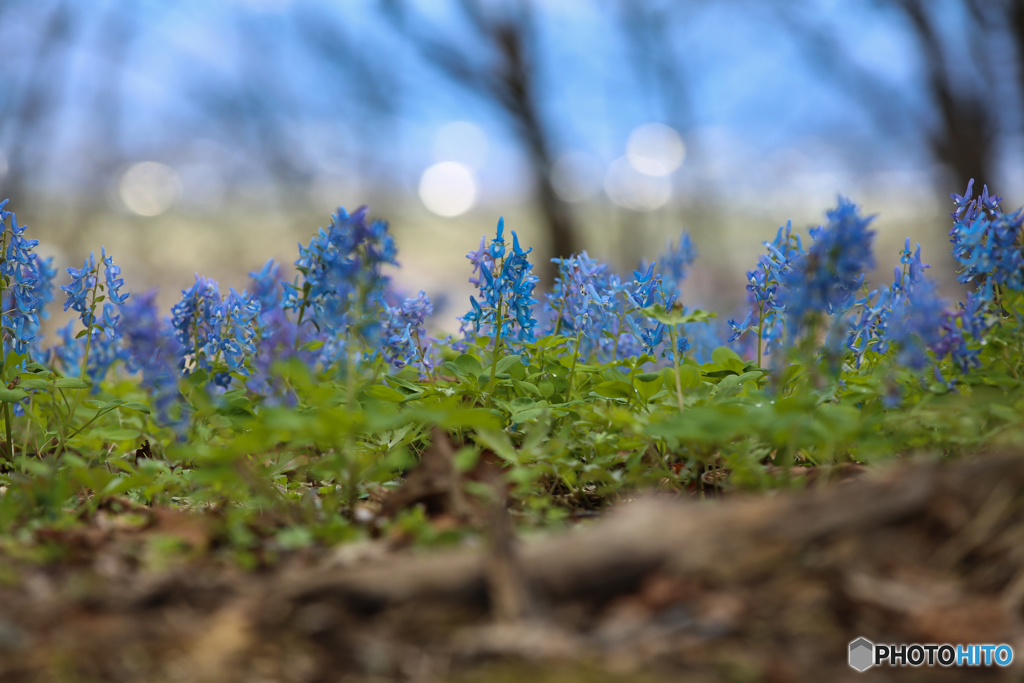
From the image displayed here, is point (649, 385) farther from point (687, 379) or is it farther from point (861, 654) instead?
point (861, 654)

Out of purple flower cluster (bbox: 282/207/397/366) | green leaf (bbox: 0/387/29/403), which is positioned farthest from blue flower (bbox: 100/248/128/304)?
purple flower cluster (bbox: 282/207/397/366)

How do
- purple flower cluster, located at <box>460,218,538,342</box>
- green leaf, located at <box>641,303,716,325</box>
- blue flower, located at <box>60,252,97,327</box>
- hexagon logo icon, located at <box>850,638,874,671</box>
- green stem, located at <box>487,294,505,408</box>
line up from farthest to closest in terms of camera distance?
blue flower, located at <box>60,252,97,327</box> → purple flower cluster, located at <box>460,218,538,342</box> → green stem, located at <box>487,294,505,408</box> → green leaf, located at <box>641,303,716,325</box> → hexagon logo icon, located at <box>850,638,874,671</box>

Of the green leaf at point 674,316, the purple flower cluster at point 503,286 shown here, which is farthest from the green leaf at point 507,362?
the green leaf at point 674,316

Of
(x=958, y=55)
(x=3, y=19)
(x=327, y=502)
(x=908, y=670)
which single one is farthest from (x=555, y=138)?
(x=908, y=670)

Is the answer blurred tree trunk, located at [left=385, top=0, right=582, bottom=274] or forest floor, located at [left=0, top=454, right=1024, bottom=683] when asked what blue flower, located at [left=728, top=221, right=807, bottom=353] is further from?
blurred tree trunk, located at [left=385, top=0, right=582, bottom=274]

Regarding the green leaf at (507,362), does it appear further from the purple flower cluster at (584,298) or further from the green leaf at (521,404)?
the purple flower cluster at (584,298)

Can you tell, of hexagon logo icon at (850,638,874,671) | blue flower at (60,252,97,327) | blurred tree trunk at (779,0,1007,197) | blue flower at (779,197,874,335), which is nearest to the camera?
hexagon logo icon at (850,638,874,671)

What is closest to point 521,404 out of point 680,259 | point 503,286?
point 503,286
